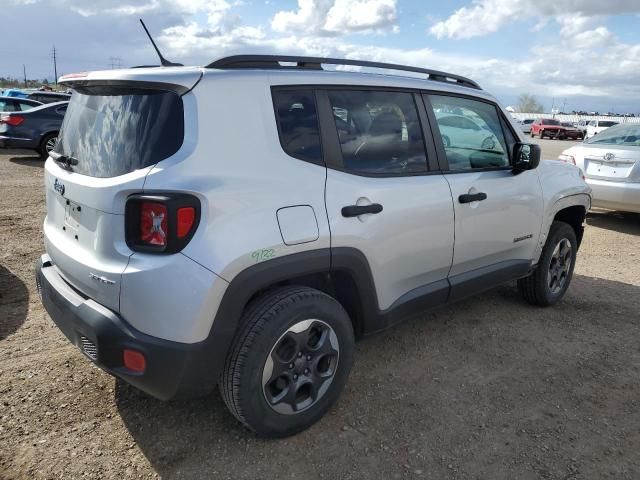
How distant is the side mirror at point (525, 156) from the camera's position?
3.76 m

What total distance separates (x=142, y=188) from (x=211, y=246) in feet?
1.21

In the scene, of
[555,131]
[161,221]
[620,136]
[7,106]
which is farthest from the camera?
[555,131]

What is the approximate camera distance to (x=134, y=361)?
89.1 inches

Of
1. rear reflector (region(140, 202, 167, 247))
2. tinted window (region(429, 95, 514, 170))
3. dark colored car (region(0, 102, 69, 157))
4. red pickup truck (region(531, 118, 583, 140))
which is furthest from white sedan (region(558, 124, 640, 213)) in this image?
red pickup truck (region(531, 118, 583, 140))

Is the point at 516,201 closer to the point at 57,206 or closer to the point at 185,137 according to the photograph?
the point at 185,137

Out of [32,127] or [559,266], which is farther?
[32,127]

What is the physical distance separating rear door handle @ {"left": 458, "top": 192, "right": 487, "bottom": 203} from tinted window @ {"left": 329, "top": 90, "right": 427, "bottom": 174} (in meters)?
0.33

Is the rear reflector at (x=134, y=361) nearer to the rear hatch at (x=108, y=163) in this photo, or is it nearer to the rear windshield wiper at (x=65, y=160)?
the rear hatch at (x=108, y=163)

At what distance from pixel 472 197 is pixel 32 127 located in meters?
11.7

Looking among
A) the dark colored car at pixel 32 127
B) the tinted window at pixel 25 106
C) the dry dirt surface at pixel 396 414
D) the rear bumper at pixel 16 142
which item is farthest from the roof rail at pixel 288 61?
the tinted window at pixel 25 106

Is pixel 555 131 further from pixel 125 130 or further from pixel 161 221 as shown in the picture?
pixel 161 221

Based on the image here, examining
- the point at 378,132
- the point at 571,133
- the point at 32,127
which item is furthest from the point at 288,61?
the point at 571,133

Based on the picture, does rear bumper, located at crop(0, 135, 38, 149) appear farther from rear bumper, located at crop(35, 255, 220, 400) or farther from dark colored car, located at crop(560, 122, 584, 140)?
dark colored car, located at crop(560, 122, 584, 140)

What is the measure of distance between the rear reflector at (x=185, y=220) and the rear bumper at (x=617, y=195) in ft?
20.8
